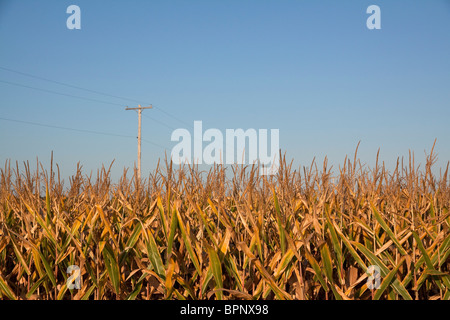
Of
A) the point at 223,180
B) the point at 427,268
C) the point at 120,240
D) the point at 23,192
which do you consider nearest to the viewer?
the point at 427,268

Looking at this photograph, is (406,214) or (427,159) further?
(406,214)

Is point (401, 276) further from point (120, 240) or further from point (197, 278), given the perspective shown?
point (120, 240)

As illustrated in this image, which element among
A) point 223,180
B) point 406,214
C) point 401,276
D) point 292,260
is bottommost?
point 401,276

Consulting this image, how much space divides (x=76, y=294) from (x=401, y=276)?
2212 mm

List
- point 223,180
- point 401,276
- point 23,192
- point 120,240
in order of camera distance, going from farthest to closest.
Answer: point 23,192, point 223,180, point 120,240, point 401,276

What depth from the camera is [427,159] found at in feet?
8.75

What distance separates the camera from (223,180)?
2.76 meters
